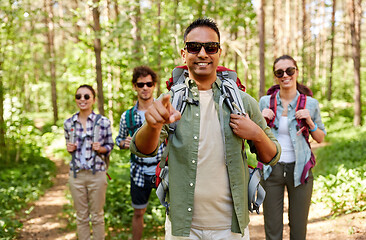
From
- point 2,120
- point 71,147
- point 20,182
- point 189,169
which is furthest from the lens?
point 2,120

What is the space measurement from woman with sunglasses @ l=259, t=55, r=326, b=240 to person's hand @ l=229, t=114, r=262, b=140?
5.54 ft

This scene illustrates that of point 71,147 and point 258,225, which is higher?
point 71,147

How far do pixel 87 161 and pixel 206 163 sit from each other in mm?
2693

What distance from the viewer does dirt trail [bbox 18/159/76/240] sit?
5.72 m

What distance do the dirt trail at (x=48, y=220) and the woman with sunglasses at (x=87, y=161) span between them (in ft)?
4.54

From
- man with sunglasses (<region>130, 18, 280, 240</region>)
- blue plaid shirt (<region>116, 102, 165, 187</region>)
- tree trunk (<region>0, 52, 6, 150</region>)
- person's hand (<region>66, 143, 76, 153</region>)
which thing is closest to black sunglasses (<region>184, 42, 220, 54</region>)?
man with sunglasses (<region>130, 18, 280, 240</region>)

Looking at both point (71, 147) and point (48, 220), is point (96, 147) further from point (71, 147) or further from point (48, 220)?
point (48, 220)

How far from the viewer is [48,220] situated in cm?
650

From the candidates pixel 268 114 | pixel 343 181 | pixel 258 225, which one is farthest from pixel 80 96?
pixel 343 181

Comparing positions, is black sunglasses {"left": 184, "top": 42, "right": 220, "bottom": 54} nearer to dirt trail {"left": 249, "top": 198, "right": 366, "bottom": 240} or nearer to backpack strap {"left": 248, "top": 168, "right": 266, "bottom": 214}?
backpack strap {"left": 248, "top": 168, "right": 266, "bottom": 214}

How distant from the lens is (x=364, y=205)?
5664mm

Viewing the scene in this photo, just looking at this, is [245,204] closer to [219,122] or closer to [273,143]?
[273,143]

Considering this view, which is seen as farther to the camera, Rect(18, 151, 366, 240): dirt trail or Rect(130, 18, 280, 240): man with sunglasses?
Rect(18, 151, 366, 240): dirt trail

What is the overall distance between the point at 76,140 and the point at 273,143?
3.12 meters
